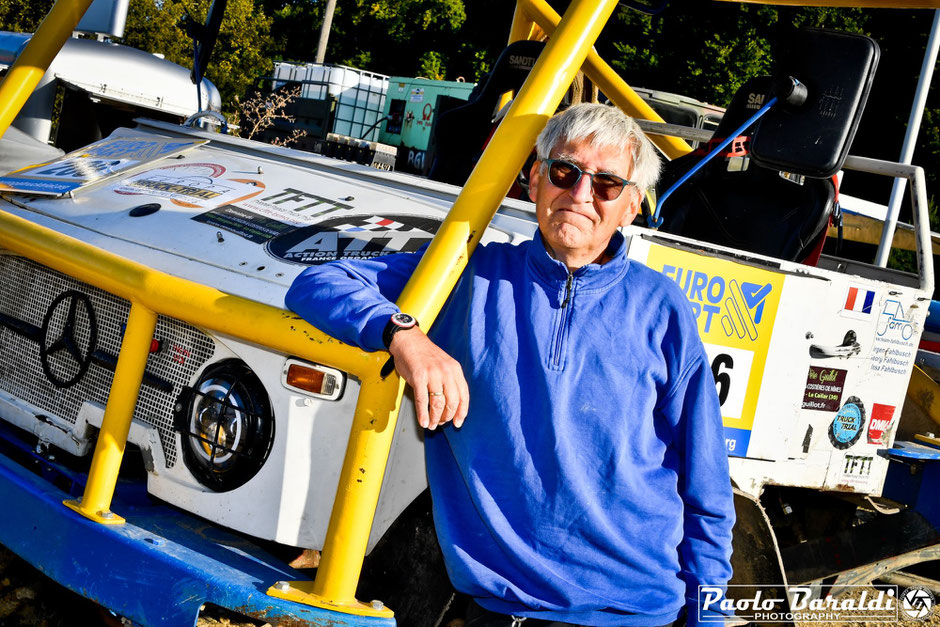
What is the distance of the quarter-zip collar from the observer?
84.0 inches

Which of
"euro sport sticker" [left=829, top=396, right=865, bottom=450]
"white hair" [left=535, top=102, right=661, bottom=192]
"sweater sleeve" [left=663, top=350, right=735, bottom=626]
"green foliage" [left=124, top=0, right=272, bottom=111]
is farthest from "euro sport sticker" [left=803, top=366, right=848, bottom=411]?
"green foliage" [left=124, top=0, right=272, bottom=111]

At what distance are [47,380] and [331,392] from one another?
1.13 metres

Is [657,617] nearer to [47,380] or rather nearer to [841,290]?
[841,290]

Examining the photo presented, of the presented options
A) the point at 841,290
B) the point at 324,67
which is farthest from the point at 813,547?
the point at 324,67

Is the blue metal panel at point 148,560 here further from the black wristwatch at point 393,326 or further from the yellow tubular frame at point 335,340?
the black wristwatch at point 393,326

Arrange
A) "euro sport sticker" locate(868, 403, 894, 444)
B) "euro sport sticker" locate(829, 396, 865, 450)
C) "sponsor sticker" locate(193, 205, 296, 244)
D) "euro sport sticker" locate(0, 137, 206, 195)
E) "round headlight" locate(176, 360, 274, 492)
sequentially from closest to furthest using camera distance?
"round headlight" locate(176, 360, 274, 492), "sponsor sticker" locate(193, 205, 296, 244), "euro sport sticker" locate(0, 137, 206, 195), "euro sport sticker" locate(829, 396, 865, 450), "euro sport sticker" locate(868, 403, 894, 444)

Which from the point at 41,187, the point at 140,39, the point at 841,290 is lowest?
the point at 41,187

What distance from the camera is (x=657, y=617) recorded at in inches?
83.6

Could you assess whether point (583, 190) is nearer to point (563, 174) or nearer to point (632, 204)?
point (563, 174)

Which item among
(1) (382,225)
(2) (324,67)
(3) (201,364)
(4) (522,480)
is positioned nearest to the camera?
(4) (522,480)

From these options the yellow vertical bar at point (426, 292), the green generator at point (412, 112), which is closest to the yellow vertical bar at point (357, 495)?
the yellow vertical bar at point (426, 292)

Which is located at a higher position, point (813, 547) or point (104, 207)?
point (104, 207)

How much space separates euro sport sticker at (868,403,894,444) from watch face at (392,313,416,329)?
7.91 ft

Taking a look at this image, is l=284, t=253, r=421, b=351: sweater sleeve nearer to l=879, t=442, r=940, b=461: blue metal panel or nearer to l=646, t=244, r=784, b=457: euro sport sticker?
l=646, t=244, r=784, b=457: euro sport sticker
